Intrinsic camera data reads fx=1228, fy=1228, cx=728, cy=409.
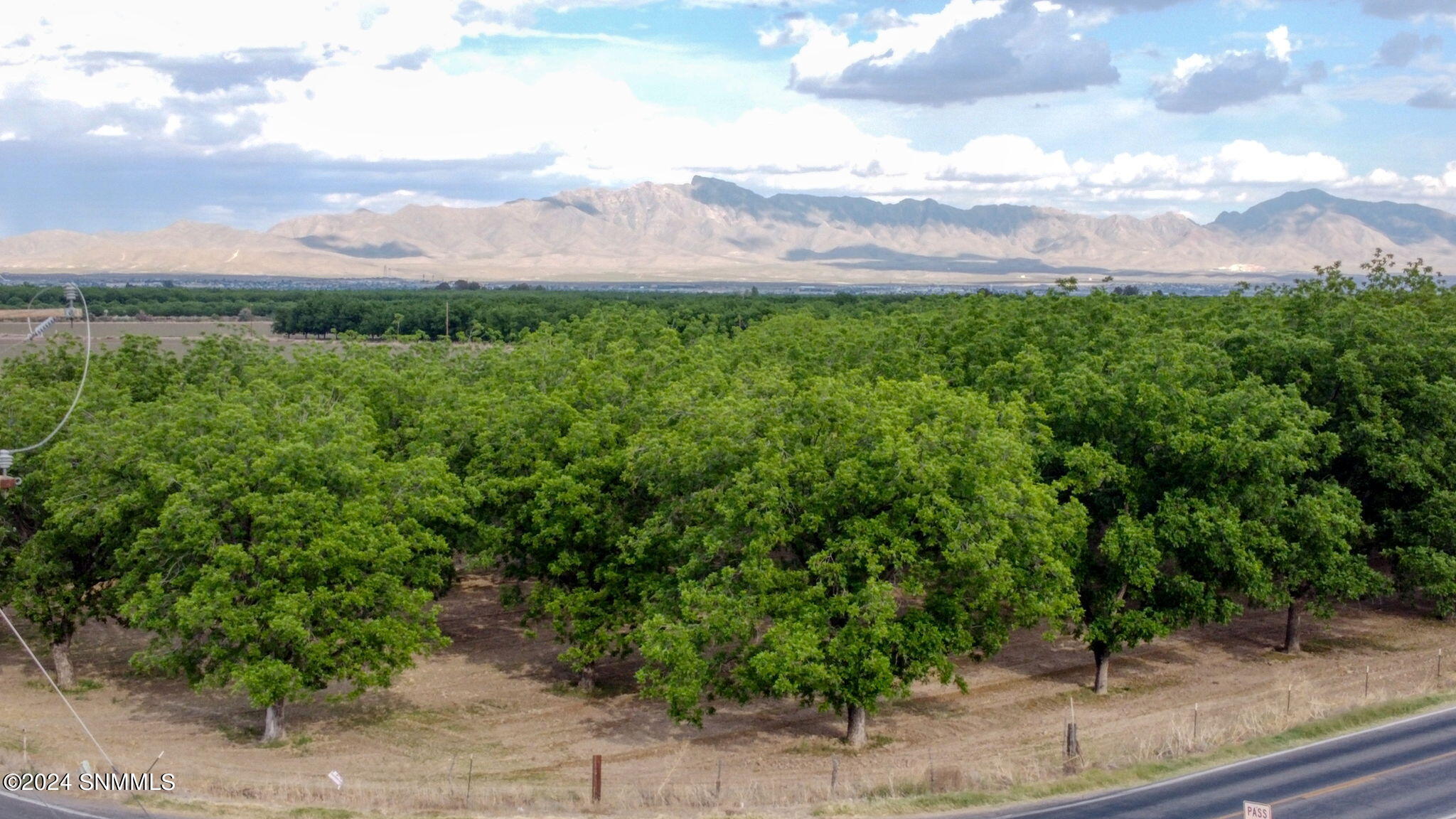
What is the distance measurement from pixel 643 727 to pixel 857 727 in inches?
271

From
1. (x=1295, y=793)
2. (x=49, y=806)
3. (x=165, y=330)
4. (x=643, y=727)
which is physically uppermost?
(x=165, y=330)

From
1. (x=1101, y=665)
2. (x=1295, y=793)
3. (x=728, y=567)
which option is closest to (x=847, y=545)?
(x=728, y=567)

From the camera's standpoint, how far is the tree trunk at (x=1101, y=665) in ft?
133

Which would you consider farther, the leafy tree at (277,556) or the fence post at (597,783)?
the leafy tree at (277,556)

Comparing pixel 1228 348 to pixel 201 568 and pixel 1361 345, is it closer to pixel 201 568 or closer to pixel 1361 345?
pixel 1361 345

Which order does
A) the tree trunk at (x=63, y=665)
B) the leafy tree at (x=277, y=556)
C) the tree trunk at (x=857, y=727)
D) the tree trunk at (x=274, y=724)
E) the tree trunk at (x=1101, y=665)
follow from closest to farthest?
the leafy tree at (x=277, y=556) < the tree trunk at (x=857, y=727) < the tree trunk at (x=274, y=724) < the tree trunk at (x=63, y=665) < the tree trunk at (x=1101, y=665)

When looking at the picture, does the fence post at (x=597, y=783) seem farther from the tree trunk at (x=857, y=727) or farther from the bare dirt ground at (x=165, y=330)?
the bare dirt ground at (x=165, y=330)

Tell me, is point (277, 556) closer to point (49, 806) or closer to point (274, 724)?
point (274, 724)

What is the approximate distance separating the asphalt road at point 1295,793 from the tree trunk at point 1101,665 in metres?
9.41

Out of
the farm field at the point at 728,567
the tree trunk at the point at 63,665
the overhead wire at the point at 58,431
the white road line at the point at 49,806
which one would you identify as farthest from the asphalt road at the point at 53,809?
the tree trunk at the point at 63,665

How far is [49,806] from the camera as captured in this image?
86.5 feet

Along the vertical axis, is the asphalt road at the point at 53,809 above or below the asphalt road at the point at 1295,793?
below

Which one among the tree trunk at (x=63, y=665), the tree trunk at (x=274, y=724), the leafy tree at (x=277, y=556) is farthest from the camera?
the tree trunk at (x=63, y=665)

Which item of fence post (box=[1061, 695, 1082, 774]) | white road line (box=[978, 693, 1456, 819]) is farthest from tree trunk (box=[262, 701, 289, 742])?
fence post (box=[1061, 695, 1082, 774])
